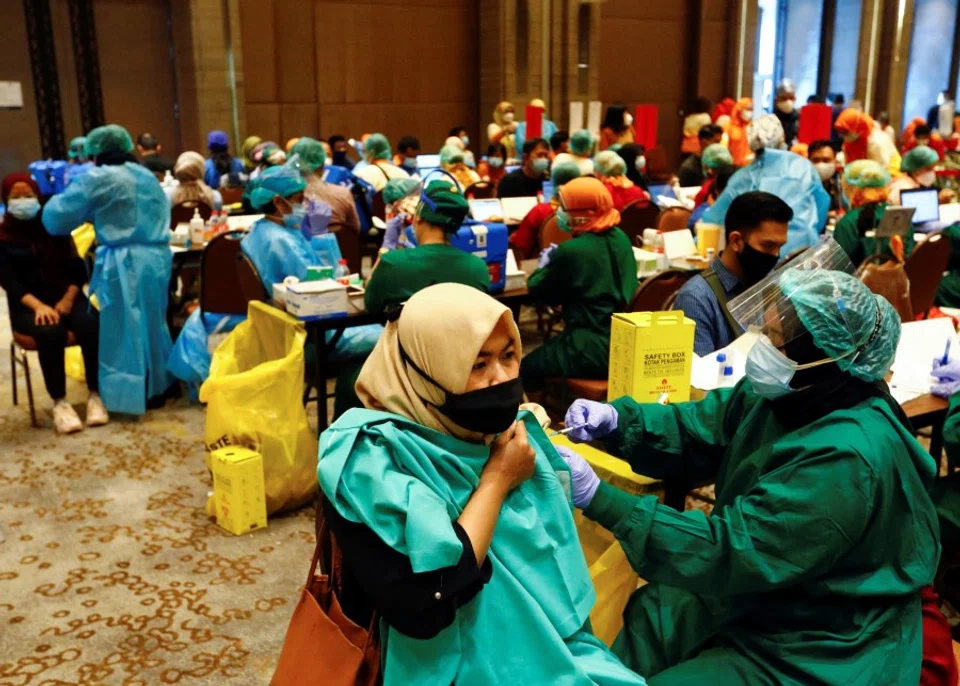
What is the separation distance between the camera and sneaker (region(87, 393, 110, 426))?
5113 mm

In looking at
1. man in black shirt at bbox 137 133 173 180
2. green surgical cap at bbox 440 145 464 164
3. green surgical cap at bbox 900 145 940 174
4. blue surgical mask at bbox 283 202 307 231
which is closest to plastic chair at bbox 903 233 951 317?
green surgical cap at bbox 900 145 940 174

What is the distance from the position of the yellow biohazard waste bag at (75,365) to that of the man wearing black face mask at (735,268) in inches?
161

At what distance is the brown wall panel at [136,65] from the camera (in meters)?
11.3

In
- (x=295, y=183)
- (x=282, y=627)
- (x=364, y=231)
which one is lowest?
(x=282, y=627)

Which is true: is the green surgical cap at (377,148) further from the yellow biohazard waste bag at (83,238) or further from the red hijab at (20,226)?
the red hijab at (20,226)

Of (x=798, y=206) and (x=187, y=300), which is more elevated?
(x=798, y=206)

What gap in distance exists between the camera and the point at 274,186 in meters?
4.86

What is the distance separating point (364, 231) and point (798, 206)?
345cm

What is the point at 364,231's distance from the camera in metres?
7.65

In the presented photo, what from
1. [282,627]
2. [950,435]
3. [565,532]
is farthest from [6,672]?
[950,435]

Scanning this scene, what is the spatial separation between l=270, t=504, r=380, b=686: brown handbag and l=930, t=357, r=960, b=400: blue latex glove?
224cm

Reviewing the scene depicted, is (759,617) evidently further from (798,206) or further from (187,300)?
(187,300)

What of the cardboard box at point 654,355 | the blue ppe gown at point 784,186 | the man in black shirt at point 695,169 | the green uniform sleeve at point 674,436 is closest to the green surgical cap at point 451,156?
the man in black shirt at point 695,169

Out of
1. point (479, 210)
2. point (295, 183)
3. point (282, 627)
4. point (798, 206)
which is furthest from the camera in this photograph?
point (479, 210)
